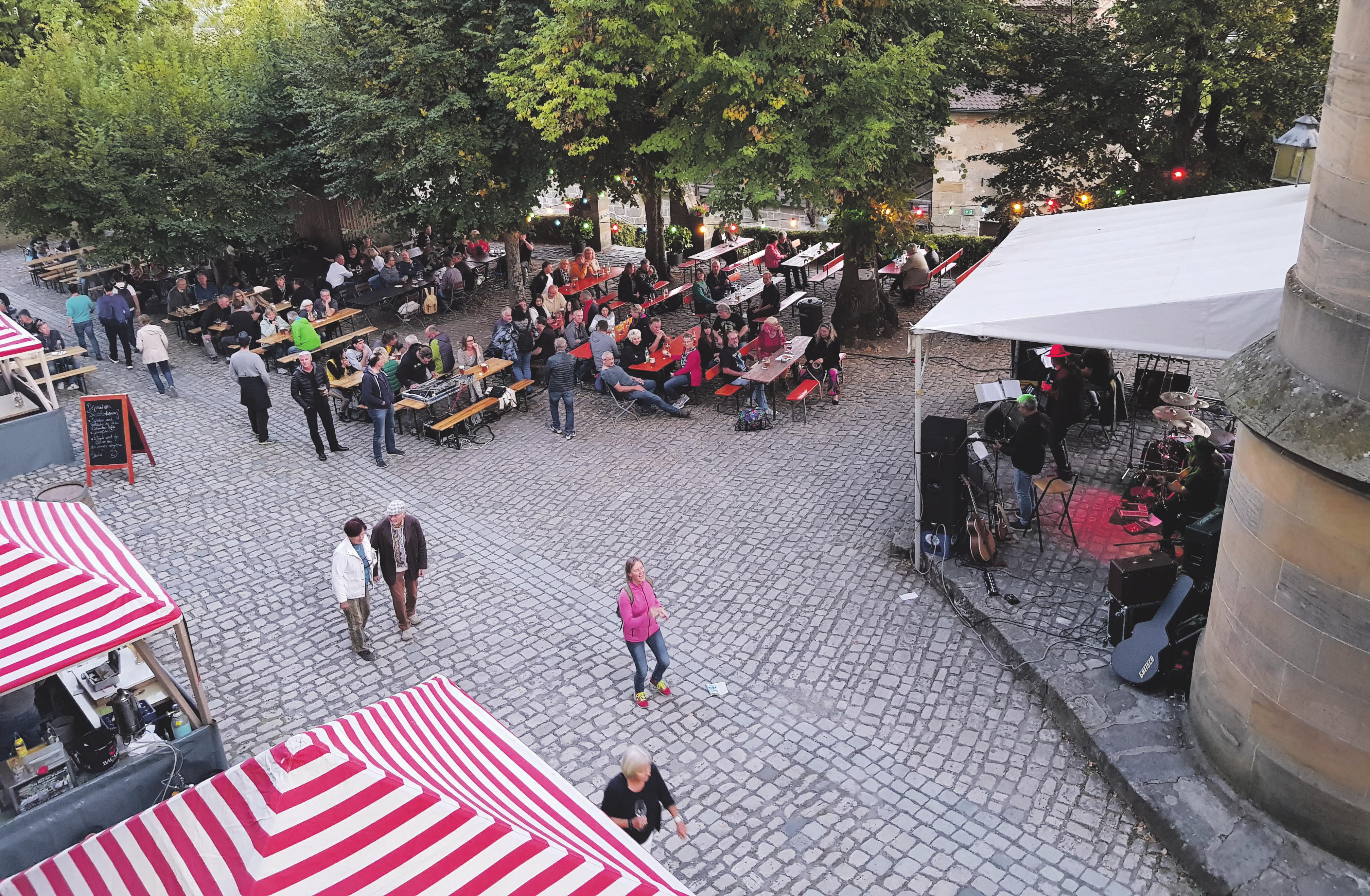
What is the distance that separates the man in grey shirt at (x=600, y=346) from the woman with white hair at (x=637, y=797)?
10.1m

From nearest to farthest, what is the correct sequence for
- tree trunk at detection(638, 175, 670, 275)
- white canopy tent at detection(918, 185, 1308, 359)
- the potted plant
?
white canopy tent at detection(918, 185, 1308, 359) → tree trunk at detection(638, 175, 670, 275) → the potted plant

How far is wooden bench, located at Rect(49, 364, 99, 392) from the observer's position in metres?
17.0

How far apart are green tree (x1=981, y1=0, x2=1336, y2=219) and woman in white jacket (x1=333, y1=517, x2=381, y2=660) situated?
13731 mm

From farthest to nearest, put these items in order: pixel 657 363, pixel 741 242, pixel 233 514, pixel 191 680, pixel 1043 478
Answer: pixel 741 242 → pixel 657 363 → pixel 233 514 → pixel 1043 478 → pixel 191 680

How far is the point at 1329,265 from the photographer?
6.29 metres

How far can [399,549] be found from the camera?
978cm

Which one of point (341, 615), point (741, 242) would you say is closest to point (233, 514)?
point (341, 615)

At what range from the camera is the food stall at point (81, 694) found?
6.68 metres

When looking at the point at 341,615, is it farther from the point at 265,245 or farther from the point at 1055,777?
the point at 265,245

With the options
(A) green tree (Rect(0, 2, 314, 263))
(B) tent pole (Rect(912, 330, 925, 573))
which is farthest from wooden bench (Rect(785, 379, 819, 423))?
(A) green tree (Rect(0, 2, 314, 263))

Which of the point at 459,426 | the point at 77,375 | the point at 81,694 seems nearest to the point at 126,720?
the point at 81,694

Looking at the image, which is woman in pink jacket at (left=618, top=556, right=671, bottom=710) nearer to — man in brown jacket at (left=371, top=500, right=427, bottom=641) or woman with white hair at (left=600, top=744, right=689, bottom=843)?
woman with white hair at (left=600, top=744, right=689, bottom=843)

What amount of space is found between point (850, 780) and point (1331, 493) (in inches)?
157

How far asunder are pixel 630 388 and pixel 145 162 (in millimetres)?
11641
